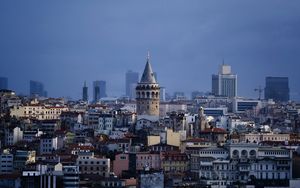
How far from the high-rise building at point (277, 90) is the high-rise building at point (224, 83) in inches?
146

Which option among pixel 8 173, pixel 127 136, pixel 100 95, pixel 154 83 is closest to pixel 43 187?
pixel 8 173

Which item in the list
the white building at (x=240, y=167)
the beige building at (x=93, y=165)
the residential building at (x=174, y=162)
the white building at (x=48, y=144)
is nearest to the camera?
the white building at (x=240, y=167)

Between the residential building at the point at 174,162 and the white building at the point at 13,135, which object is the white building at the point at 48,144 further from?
the residential building at the point at 174,162

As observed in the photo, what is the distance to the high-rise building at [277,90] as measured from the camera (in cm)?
10262

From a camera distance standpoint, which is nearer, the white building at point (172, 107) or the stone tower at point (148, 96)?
the stone tower at point (148, 96)

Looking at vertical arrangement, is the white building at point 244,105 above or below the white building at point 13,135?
above

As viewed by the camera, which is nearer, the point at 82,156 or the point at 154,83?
the point at 82,156

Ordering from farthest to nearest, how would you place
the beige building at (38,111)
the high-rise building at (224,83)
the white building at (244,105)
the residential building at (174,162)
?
the high-rise building at (224,83) → the white building at (244,105) → the beige building at (38,111) → the residential building at (174,162)

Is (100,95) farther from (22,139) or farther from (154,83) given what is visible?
(22,139)

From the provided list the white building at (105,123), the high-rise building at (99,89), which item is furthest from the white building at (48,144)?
the high-rise building at (99,89)

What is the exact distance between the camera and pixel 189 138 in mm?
50844

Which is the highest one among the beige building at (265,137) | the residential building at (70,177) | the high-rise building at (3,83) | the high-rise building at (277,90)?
the high-rise building at (277,90)

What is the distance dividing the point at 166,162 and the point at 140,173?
3.46 m

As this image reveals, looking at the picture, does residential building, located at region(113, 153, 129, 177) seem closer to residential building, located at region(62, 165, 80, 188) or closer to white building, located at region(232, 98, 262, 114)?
residential building, located at region(62, 165, 80, 188)
